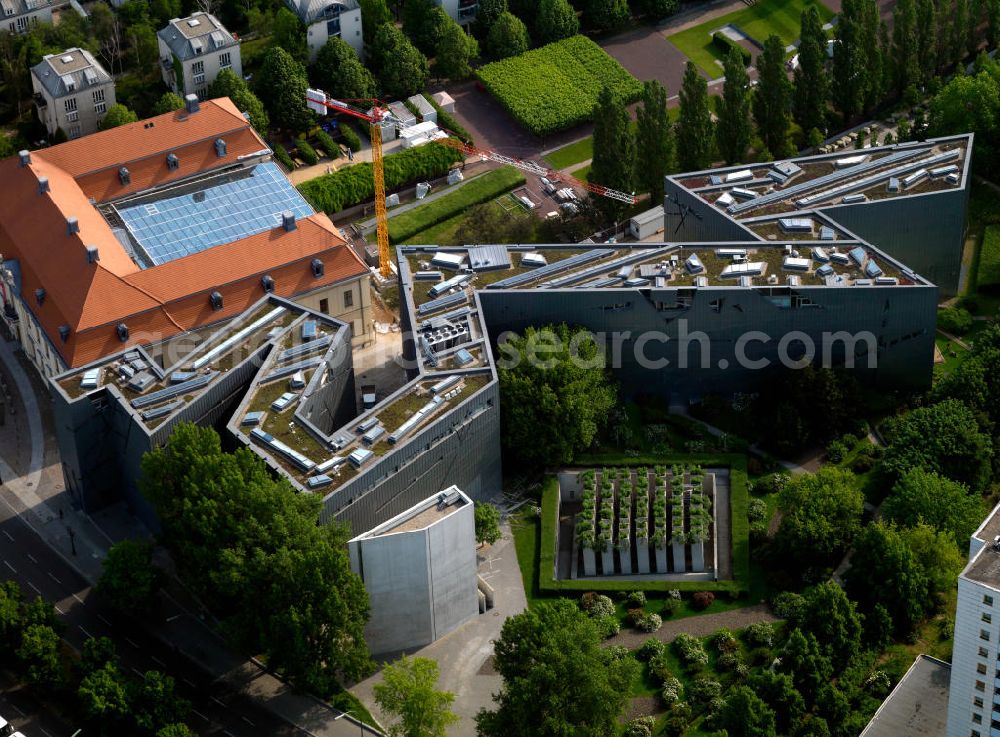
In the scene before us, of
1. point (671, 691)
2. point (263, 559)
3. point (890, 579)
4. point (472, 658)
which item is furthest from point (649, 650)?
point (263, 559)

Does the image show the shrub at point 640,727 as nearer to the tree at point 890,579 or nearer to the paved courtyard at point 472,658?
the paved courtyard at point 472,658

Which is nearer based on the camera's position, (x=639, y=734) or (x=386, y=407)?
(x=639, y=734)

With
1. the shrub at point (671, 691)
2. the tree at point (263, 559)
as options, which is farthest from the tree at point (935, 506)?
the tree at point (263, 559)

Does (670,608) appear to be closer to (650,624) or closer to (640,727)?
(650,624)

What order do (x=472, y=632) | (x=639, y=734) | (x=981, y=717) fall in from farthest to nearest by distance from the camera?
(x=472, y=632) → (x=639, y=734) → (x=981, y=717)

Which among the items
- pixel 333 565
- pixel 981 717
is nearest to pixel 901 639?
pixel 981 717

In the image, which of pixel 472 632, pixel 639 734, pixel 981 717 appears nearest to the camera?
pixel 981 717

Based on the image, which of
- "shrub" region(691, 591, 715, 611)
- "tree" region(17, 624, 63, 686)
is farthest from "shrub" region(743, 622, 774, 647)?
"tree" region(17, 624, 63, 686)

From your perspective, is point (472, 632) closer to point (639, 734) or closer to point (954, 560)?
point (639, 734)
